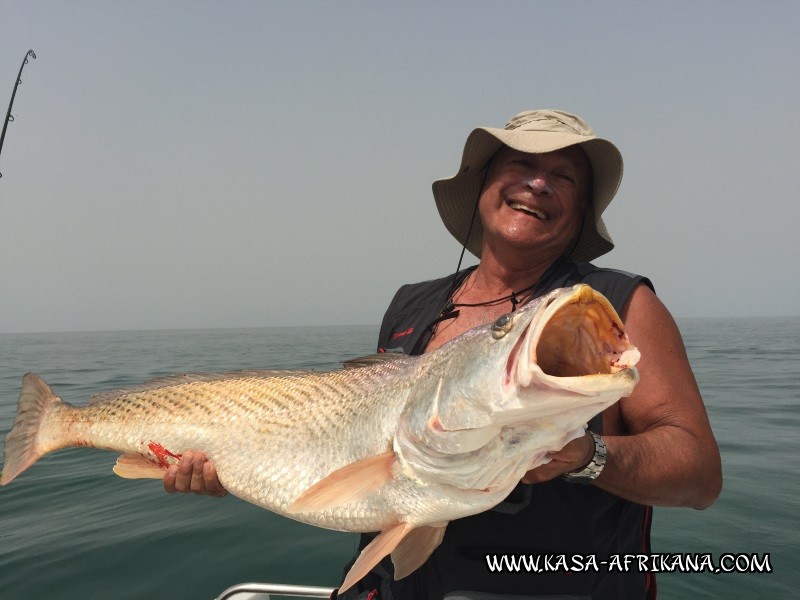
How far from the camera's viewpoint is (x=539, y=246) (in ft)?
9.84

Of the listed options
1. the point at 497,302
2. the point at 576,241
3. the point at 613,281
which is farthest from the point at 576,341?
the point at 576,241

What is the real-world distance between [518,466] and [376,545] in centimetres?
72

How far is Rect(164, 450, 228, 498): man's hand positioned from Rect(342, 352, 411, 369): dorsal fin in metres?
0.93

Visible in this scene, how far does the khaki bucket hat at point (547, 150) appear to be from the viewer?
2.81 m

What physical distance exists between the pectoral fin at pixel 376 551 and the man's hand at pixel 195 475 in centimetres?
106

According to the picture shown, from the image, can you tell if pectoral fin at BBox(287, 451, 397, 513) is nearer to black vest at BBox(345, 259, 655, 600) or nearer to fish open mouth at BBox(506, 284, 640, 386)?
black vest at BBox(345, 259, 655, 600)

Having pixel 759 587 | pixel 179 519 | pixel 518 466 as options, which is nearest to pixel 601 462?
pixel 518 466

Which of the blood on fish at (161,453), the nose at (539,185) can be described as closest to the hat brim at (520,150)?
the nose at (539,185)

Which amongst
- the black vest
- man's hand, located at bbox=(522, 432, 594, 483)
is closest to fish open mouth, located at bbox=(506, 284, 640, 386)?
man's hand, located at bbox=(522, 432, 594, 483)

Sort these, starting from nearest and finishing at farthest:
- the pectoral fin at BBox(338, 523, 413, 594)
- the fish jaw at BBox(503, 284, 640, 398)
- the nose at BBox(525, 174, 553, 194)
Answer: the fish jaw at BBox(503, 284, 640, 398)
the pectoral fin at BBox(338, 523, 413, 594)
the nose at BBox(525, 174, 553, 194)

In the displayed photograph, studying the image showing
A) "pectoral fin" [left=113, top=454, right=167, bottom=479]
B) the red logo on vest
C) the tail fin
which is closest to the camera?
"pectoral fin" [left=113, top=454, right=167, bottom=479]

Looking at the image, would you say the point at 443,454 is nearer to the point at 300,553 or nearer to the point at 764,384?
the point at 300,553

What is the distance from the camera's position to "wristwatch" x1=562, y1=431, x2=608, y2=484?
185 centimetres

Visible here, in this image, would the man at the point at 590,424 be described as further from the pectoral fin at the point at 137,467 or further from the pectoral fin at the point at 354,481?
the pectoral fin at the point at 354,481
